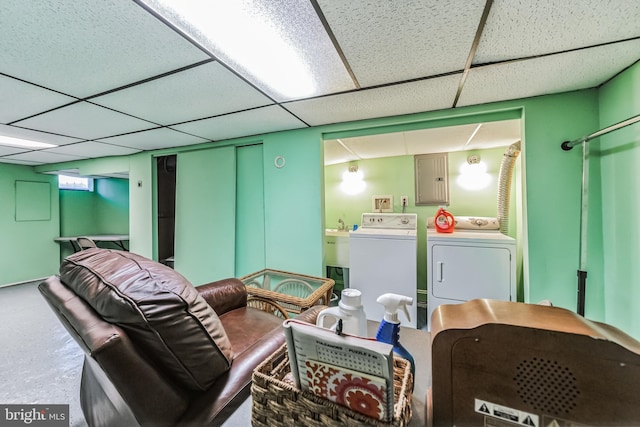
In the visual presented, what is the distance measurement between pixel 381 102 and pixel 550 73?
0.99 metres

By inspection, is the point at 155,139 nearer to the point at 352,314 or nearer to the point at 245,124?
the point at 245,124

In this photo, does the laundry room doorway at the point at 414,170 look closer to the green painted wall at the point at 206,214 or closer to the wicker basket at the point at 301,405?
the green painted wall at the point at 206,214

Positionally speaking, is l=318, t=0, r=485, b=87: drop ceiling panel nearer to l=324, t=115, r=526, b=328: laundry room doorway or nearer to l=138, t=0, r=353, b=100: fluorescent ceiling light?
l=138, t=0, r=353, b=100: fluorescent ceiling light

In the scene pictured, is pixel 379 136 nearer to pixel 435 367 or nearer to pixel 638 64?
pixel 638 64

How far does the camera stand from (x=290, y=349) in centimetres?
50

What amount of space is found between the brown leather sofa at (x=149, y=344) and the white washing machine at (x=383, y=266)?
151 cm

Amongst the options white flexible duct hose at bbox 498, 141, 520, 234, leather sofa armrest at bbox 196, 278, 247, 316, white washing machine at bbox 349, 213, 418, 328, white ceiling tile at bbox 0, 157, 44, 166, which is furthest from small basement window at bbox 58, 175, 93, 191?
white flexible duct hose at bbox 498, 141, 520, 234

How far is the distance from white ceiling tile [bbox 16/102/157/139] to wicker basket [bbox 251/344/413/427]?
7.61 feet

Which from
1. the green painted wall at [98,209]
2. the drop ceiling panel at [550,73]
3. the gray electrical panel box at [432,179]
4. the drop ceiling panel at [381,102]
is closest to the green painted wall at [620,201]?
the drop ceiling panel at [550,73]

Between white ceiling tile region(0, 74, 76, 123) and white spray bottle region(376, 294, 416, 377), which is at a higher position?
white ceiling tile region(0, 74, 76, 123)

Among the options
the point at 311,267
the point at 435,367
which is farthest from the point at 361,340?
the point at 311,267

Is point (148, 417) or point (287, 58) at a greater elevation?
point (287, 58)

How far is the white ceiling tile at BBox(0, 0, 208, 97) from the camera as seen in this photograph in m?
0.92

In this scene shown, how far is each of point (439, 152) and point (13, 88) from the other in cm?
379
